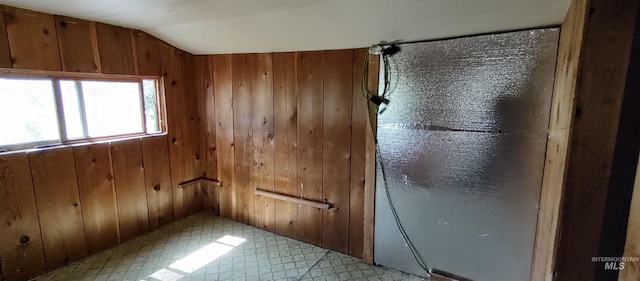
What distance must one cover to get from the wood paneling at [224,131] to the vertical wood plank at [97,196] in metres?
0.91

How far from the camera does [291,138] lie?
2539 millimetres

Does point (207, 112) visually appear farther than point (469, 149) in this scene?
Yes

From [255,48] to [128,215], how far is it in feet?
5.84

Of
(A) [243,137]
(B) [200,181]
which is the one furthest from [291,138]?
(B) [200,181]

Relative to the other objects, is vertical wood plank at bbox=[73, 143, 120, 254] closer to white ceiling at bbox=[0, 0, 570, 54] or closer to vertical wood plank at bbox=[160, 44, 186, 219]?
vertical wood plank at bbox=[160, 44, 186, 219]

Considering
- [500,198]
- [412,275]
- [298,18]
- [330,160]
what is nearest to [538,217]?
[500,198]

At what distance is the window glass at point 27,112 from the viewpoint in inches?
73.6

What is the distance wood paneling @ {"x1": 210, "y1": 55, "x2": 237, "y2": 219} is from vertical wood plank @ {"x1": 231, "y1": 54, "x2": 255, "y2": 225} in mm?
54

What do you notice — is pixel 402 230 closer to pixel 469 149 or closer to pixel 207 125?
pixel 469 149

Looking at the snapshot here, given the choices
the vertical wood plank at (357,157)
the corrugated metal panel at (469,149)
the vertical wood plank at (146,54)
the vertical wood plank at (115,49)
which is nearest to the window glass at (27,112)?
the vertical wood plank at (115,49)

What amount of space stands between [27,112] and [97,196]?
2.46ft

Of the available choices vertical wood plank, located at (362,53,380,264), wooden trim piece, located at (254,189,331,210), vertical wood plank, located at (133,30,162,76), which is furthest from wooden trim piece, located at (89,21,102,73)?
vertical wood plank, located at (362,53,380,264)

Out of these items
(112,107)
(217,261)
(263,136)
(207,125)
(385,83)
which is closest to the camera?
(385,83)

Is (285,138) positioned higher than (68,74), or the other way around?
(68,74)
